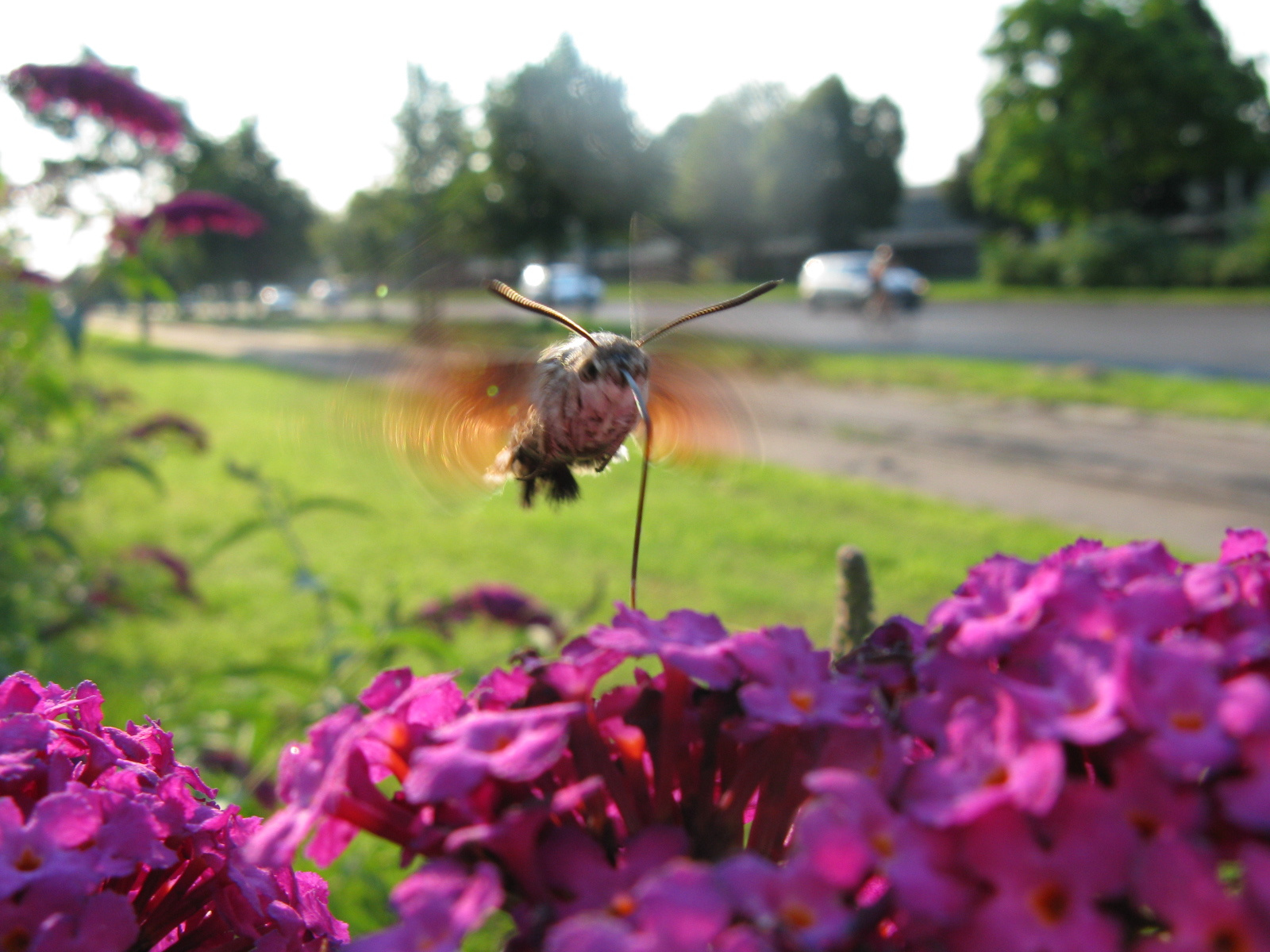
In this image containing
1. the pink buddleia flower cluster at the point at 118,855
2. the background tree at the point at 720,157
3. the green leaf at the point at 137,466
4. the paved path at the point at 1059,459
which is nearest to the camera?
the pink buddleia flower cluster at the point at 118,855

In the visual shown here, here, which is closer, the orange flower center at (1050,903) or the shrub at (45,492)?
the orange flower center at (1050,903)

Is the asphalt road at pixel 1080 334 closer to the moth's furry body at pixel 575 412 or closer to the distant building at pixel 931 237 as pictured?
the moth's furry body at pixel 575 412

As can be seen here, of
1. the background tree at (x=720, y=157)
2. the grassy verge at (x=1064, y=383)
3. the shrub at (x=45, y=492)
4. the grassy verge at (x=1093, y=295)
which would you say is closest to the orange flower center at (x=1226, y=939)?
the background tree at (x=720, y=157)

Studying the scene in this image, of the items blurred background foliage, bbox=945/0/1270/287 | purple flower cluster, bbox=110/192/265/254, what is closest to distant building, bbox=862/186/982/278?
blurred background foliage, bbox=945/0/1270/287

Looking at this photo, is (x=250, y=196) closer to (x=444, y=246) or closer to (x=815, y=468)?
(x=815, y=468)

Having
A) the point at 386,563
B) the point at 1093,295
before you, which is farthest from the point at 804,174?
the point at 386,563

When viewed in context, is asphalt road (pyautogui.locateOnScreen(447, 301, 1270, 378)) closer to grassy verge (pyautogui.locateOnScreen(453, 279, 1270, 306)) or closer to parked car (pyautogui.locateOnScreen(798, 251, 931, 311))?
parked car (pyautogui.locateOnScreen(798, 251, 931, 311))
